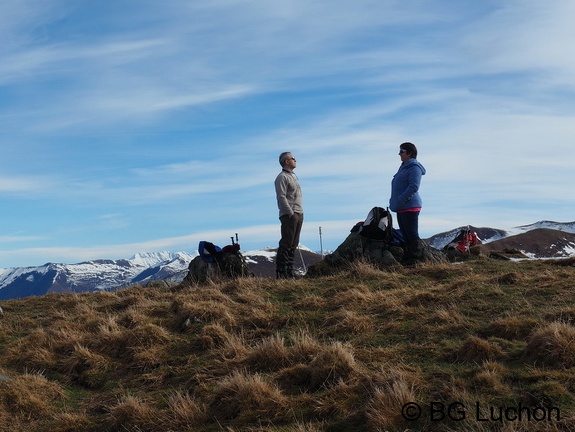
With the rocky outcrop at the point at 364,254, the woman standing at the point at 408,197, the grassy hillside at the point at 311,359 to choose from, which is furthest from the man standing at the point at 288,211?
the woman standing at the point at 408,197

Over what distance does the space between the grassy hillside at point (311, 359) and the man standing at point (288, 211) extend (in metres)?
2.12

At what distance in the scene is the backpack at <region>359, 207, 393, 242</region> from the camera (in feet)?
50.8

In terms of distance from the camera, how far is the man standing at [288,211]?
1495 cm

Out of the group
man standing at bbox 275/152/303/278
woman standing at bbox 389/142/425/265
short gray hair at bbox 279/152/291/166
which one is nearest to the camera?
woman standing at bbox 389/142/425/265

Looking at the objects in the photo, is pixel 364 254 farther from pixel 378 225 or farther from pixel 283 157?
pixel 283 157

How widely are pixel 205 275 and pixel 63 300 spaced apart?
3467mm

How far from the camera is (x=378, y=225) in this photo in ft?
50.8

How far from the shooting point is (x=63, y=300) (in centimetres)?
1509

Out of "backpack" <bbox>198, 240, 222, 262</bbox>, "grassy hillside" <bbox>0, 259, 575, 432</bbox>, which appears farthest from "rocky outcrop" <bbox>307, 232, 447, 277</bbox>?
"backpack" <bbox>198, 240, 222, 262</bbox>

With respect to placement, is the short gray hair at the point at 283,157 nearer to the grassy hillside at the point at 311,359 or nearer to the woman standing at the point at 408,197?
the woman standing at the point at 408,197

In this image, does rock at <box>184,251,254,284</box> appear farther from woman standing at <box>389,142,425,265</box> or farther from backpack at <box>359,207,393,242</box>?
woman standing at <box>389,142,425,265</box>

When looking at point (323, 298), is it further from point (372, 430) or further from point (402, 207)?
point (372, 430)

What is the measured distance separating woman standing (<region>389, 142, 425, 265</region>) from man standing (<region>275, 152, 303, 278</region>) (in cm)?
226

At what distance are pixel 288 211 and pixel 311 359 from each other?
23.9 feet
